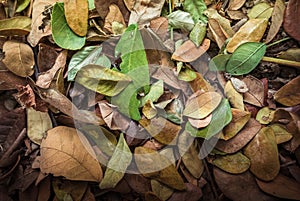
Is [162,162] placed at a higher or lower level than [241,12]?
lower

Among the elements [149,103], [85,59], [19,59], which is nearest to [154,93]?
[149,103]

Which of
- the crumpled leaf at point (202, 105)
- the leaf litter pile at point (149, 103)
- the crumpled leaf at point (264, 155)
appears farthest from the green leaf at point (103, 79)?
the crumpled leaf at point (264, 155)

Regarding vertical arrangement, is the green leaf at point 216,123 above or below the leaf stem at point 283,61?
below

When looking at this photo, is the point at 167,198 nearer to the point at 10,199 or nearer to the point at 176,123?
the point at 176,123

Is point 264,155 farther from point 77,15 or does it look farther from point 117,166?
point 77,15

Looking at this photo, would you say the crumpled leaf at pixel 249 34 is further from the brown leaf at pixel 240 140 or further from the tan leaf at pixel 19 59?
the tan leaf at pixel 19 59

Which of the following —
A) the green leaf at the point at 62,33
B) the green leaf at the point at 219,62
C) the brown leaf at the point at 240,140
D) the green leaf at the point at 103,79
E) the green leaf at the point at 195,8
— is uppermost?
the green leaf at the point at 195,8

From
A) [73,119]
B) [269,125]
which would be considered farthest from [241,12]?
[73,119]

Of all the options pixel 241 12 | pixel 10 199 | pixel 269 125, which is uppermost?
pixel 241 12
